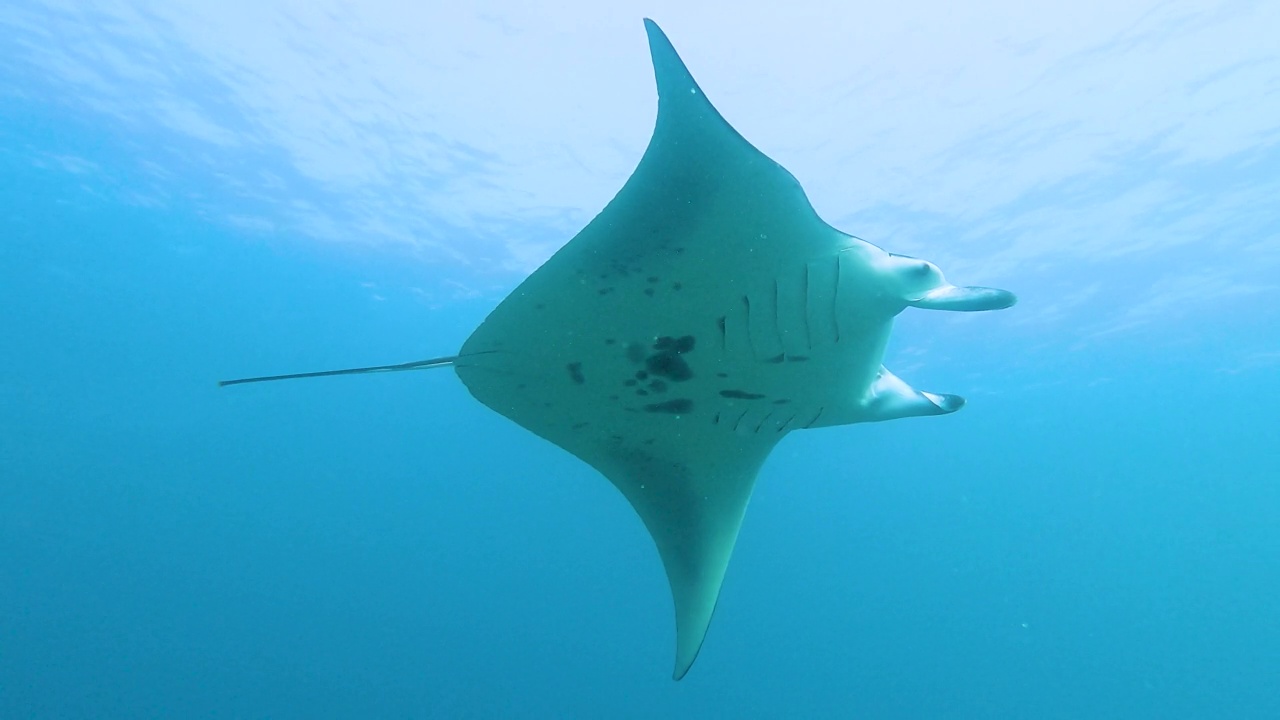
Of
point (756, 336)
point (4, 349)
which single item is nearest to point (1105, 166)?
point (756, 336)

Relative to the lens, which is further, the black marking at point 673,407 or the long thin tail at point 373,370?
the black marking at point 673,407

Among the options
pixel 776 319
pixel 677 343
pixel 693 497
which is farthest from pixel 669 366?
pixel 693 497

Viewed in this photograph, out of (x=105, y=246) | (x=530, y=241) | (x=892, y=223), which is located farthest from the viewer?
(x=105, y=246)

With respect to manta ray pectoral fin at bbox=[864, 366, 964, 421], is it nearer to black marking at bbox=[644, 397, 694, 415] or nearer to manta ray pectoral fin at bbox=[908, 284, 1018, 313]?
manta ray pectoral fin at bbox=[908, 284, 1018, 313]

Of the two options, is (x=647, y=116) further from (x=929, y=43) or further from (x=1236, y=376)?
(x=1236, y=376)

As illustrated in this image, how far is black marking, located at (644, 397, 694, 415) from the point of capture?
3.63 metres

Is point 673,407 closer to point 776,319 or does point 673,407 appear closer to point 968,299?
point 776,319

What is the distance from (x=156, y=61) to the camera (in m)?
13.0

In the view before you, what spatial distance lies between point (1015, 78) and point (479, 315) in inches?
607

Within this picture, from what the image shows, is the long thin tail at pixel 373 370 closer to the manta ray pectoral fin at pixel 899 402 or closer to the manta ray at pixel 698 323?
the manta ray at pixel 698 323

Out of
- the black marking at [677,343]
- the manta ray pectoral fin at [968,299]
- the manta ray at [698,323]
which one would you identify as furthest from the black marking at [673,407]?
the manta ray pectoral fin at [968,299]

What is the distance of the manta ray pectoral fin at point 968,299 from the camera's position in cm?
276

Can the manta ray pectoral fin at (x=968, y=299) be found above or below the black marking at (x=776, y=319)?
above

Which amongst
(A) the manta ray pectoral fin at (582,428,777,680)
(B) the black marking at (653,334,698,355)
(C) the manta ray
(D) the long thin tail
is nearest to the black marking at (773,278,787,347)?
(C) the manta ray
